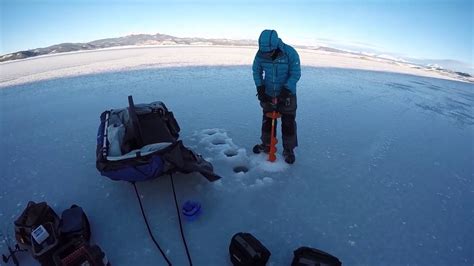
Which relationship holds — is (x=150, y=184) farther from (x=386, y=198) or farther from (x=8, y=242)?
(x=386, y=198)

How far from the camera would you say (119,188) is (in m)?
2.97

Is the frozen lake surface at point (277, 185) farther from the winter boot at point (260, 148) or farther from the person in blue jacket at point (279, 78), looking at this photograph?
the person in blue jacket at point (279, 78)

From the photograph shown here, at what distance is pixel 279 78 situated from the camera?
10.5 feet

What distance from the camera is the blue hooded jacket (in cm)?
294

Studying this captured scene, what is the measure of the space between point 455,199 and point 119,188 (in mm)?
3801

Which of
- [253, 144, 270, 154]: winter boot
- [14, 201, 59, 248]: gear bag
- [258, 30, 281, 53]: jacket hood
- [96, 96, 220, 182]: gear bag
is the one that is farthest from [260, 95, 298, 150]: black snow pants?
[14, 201, 59, 248]: gear bag

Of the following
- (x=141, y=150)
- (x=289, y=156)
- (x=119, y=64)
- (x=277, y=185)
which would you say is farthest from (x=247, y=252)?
(x=119, y=64)

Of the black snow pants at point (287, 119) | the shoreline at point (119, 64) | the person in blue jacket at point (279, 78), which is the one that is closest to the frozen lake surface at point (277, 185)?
the black snow pants at point (287, 119)

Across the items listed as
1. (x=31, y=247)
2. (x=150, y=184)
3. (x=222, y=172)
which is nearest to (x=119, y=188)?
(x=150, y=184)

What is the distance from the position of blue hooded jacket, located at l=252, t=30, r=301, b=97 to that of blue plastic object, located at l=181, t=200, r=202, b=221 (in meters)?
1.63

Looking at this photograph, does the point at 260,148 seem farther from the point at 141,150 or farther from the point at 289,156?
the point at 141,150

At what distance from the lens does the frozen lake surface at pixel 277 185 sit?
2.37 metres

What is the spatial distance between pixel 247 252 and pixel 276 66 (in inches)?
80.5

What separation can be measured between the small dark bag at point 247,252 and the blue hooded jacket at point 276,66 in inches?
71.7
